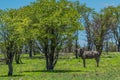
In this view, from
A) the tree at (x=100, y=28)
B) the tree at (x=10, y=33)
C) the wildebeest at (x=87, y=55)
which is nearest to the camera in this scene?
the tree at (x=10, y=33)

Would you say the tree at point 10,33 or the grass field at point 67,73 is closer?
the grass field at point 67,73

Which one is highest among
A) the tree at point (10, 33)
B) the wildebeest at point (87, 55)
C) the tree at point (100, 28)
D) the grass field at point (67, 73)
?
the tree at point (100, 28)

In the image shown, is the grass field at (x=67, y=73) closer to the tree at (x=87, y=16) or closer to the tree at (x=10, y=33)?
the tree at (x=10, y=33)

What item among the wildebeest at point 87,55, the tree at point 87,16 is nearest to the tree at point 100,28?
the tree at point 87,16

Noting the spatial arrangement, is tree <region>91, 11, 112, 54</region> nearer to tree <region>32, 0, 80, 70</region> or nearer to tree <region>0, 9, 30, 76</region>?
tree <region>32, 0, 80, 70</region>

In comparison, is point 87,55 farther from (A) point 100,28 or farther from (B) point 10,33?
(A) point 100,28

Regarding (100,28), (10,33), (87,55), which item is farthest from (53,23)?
(100,28)

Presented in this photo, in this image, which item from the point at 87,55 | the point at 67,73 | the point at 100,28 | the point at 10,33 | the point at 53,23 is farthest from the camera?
the point at 100,28

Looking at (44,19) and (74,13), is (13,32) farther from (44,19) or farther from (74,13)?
Answer: (74,13)

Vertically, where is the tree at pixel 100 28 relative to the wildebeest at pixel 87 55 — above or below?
above

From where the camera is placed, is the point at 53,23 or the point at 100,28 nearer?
the point at 53,23

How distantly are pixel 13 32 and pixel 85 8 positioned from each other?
5847 centimetres

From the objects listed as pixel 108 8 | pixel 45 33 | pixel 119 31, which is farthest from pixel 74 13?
pixel 119 31

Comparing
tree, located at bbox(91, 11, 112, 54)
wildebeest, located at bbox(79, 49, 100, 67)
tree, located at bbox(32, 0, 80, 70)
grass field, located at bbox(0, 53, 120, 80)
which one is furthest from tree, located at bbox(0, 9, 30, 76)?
tree, located at bbox(91, 11, 112, 54)
